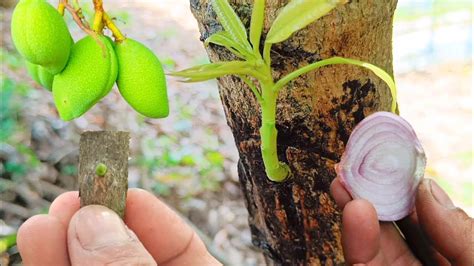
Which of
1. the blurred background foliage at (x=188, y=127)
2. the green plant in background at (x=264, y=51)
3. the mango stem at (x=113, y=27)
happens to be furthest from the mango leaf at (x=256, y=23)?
the blurred background foliage at (x=188, y=127)

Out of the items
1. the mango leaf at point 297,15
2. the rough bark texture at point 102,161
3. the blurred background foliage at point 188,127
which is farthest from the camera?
the blurred background foliage at point 188,127

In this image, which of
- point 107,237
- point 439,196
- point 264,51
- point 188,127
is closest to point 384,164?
point 439,196

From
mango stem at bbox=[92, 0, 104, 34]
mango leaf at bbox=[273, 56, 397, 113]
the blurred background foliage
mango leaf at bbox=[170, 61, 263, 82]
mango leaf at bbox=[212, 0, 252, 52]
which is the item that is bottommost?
the blurred background foliage

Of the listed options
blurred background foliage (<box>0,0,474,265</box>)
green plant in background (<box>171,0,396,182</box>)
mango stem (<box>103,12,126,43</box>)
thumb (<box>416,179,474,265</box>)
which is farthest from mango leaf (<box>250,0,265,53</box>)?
blurred background foliage (<box>0,0,474,265</box>)

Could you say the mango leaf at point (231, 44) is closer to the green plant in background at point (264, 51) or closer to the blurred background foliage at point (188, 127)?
the green plant in background at point (264, 51)

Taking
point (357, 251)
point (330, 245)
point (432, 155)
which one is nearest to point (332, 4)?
point (357, 251)

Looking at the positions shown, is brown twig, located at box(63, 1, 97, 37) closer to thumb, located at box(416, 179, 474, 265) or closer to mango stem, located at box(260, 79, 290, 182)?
mango stem, located at box(260, 79, 290, 182)

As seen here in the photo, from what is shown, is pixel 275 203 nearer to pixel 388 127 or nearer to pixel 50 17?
pixel 388 127
